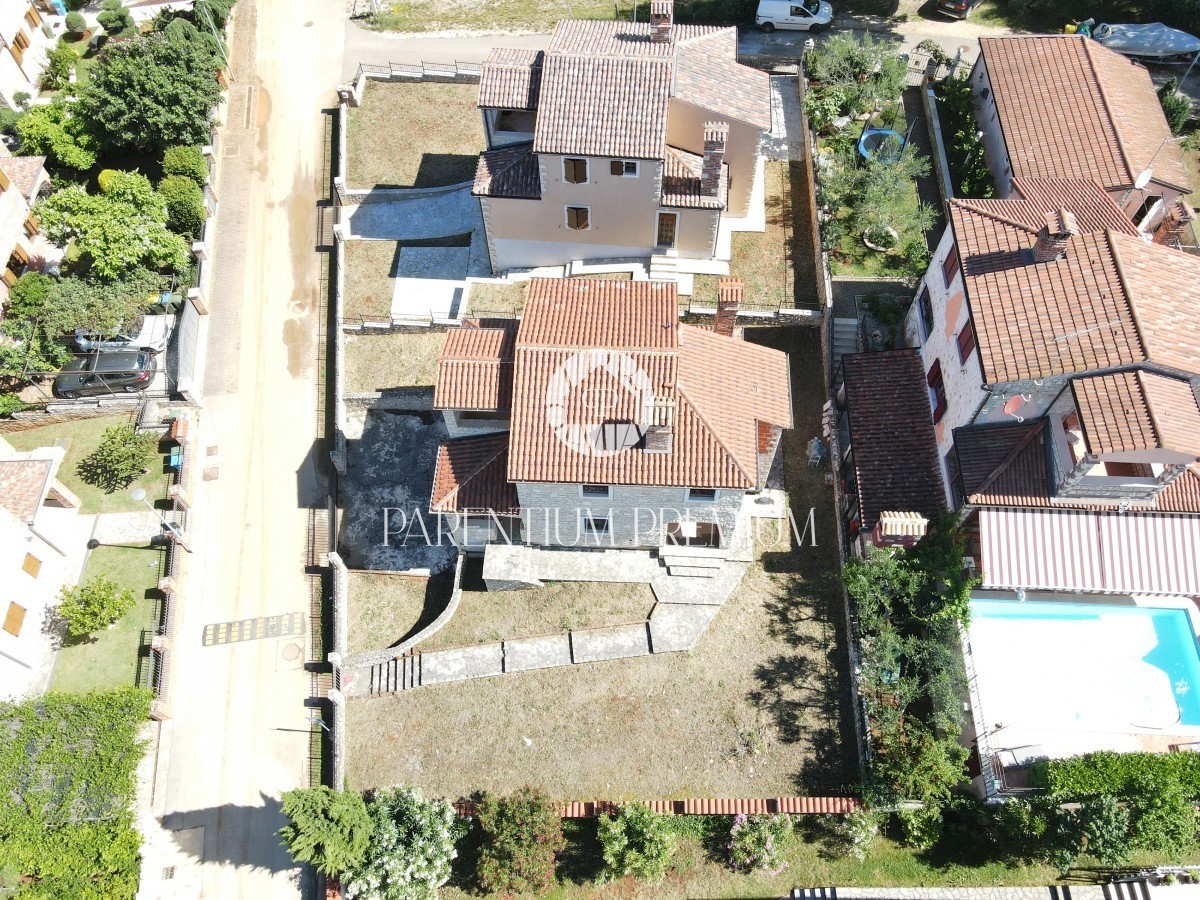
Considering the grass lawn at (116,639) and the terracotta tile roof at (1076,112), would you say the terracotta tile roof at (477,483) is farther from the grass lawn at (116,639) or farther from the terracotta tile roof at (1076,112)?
the terracotta tile roof at (1076,112)

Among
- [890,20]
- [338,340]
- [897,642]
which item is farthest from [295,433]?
[890,20]

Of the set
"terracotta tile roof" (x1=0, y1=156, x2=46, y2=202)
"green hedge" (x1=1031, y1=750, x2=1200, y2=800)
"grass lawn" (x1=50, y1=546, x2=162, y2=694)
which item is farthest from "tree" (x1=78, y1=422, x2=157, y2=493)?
"green hedge" (x1=1031, y1=750, x2=1200, y2=800)

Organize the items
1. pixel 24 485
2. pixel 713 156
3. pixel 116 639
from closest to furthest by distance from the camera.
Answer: pixel 24 485 < pixel 116 639 < pixel 713 156

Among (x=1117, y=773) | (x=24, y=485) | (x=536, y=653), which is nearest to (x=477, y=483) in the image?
(x=536, y=653)

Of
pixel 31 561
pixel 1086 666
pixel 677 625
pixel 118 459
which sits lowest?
pixel 1086 666

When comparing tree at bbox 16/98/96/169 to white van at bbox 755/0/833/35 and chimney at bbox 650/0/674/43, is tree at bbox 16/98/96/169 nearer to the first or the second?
chimney at bbox 650/0/674/43

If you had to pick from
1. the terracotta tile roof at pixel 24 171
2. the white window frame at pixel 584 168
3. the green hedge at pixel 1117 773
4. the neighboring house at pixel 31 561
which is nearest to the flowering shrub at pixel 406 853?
the neighboring house at pixel 31 561

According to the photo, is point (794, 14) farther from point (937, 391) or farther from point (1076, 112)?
point (937, 391)
